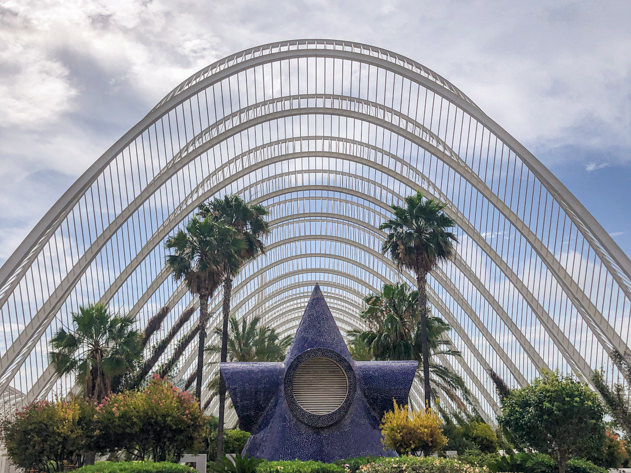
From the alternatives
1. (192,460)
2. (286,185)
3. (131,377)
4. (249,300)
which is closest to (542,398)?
(192,460)

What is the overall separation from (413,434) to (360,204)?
123ft

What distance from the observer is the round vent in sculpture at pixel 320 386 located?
25047 millimetres

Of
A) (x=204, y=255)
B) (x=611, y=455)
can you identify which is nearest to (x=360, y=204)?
(x=204, y=255)

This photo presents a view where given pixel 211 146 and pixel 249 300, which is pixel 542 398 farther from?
pixel 249 300

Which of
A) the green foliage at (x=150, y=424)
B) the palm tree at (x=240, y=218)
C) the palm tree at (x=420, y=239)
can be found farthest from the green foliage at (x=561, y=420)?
the palm tree at (x=240, y=218)

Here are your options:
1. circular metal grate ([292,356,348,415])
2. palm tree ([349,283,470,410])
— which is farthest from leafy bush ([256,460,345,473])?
palm tree ([349,283,470,410])

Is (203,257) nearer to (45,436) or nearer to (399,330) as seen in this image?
(399,330)

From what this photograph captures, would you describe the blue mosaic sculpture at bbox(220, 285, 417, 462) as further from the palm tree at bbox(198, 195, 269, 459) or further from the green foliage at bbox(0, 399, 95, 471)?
the palm tree at bbox(198, 195, 269, 459)

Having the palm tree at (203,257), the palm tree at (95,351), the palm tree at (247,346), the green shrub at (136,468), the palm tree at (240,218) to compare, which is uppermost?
the palm tree at (240,218)

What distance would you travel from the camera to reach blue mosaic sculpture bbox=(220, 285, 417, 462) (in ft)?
80.9

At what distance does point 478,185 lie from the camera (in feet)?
126

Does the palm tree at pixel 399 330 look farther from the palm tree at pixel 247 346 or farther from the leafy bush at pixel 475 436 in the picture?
the palm tree at pixel 247 346

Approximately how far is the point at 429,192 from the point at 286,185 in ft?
48.1

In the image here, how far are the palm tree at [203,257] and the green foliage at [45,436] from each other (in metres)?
11.7
